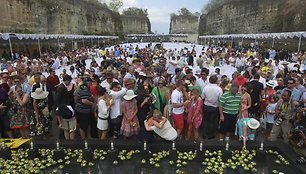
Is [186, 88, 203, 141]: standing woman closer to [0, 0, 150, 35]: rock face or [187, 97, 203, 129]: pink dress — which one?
[187, 97, 203, 129]: pink dress

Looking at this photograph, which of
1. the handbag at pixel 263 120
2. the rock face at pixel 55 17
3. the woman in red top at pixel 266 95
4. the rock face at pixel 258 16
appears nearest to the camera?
the handbag at pixel 263 120

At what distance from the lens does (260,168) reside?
15.3 feet

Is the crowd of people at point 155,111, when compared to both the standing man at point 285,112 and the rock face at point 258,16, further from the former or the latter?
the rock face at point 258,16

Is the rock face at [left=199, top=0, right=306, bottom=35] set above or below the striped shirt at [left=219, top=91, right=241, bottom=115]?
above

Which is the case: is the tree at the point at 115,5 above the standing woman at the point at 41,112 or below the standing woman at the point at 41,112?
above

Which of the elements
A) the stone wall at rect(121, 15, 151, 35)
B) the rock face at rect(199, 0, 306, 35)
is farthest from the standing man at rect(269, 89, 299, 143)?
the stone wall at rect(121, 15, 151, 35)

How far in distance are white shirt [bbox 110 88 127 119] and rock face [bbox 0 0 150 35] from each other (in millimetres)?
19121

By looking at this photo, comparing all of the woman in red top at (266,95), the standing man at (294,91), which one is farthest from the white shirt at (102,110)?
the standing man at (294,91)

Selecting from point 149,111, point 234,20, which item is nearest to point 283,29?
point 234,20

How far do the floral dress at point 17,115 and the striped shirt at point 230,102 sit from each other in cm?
407

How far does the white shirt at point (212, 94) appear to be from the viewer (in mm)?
5148

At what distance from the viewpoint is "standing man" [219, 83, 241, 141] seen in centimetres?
503

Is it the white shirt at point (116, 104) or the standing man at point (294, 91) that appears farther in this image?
Result: the standing man at point (294, 91)

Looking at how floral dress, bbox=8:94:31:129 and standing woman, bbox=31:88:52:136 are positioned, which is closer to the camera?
floral dress, bbox=8:94:31:129
